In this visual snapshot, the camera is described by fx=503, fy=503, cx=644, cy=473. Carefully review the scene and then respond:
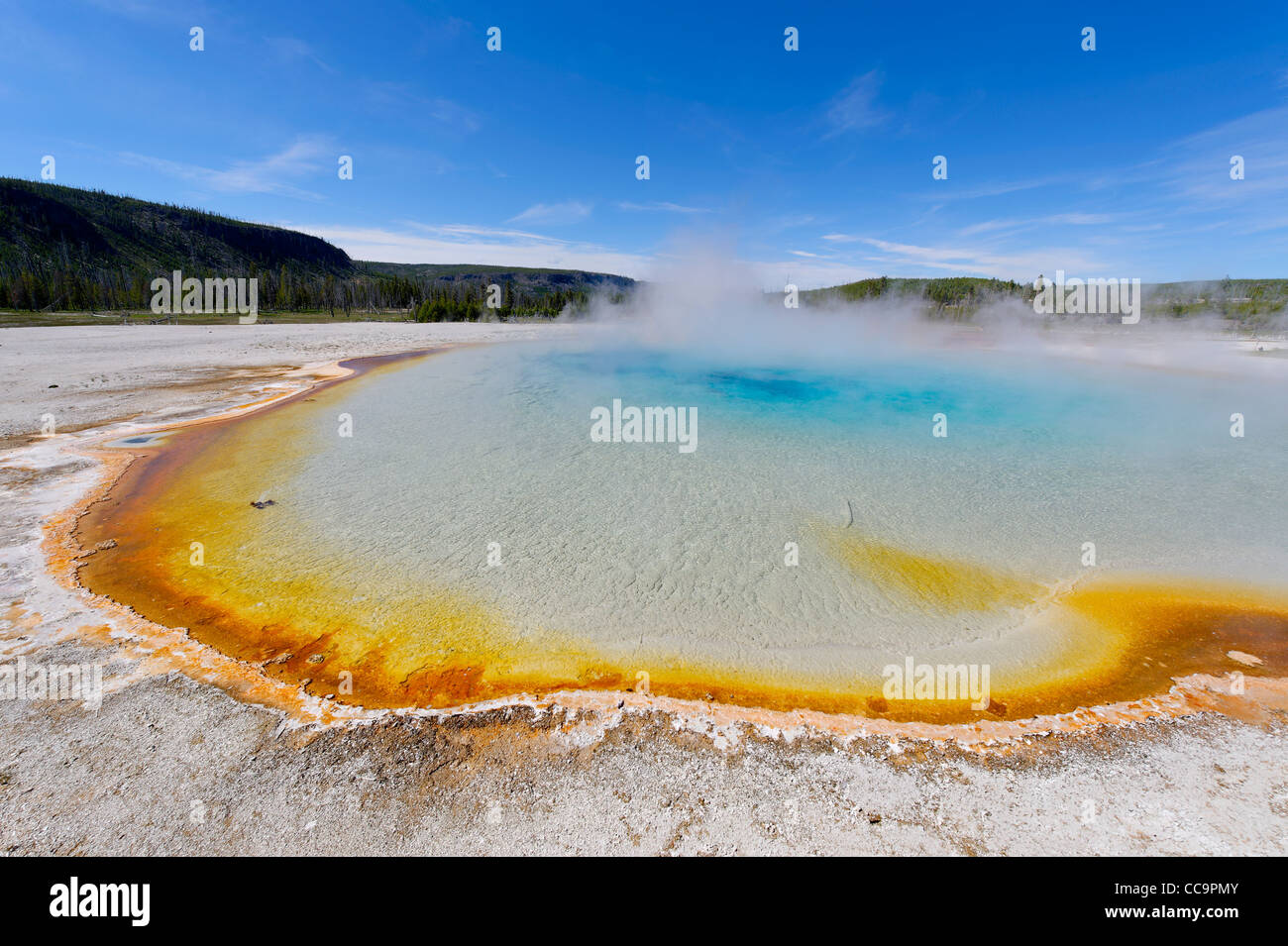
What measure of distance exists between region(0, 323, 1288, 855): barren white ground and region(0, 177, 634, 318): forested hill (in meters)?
62.3

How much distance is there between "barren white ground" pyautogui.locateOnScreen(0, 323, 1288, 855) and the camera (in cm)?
271

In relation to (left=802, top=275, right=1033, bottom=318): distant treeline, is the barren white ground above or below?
below

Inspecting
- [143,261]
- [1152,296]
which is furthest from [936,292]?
[143,261]

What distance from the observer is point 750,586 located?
5.67 m

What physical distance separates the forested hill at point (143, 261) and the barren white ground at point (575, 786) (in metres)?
62.3

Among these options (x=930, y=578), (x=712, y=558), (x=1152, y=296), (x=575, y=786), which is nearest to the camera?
(x=575, y=786)

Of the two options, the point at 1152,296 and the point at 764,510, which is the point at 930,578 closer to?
the point at 764,510

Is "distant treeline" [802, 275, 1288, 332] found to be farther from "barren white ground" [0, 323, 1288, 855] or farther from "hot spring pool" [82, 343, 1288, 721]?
"barren white ground" [0, 323, 1288, 855]

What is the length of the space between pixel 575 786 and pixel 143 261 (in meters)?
121

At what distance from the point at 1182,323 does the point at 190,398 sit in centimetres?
7171

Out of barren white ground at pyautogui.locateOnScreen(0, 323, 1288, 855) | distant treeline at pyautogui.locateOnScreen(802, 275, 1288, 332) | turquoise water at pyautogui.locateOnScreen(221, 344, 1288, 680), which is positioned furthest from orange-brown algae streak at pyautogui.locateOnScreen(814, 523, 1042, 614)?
distant treeline at pyautogui.locateOnScreen(802, 275, 1288, 332)

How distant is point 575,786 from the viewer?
3.07 meters
